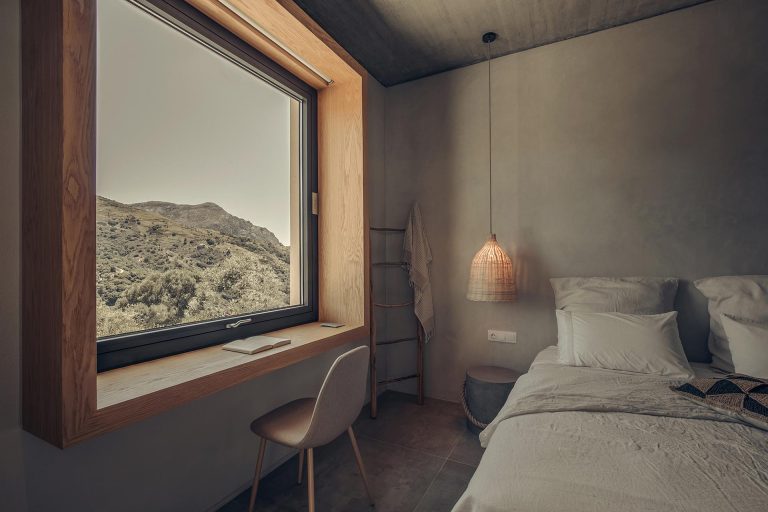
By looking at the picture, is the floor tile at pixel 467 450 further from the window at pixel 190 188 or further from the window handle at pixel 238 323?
the window handle at pixel 238 323

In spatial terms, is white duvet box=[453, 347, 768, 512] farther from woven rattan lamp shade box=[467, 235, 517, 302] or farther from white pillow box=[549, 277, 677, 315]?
woven rattan lamp shade box=[467, 235, 517, 302]

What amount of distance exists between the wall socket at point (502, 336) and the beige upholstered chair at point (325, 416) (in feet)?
4.90

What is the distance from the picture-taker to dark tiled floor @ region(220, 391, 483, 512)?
5.74 ft

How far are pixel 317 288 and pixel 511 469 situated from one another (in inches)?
69.4

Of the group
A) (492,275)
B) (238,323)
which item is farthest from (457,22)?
(238,323)

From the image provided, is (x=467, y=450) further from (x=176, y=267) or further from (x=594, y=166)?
(x=594, y=166)

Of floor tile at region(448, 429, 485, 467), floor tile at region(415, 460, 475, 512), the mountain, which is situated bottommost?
floor tile at region(415, 460, 475, 512)

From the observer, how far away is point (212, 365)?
145cm

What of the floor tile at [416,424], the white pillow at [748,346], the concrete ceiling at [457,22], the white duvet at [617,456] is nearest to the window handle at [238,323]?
the floor tile at [416,424]

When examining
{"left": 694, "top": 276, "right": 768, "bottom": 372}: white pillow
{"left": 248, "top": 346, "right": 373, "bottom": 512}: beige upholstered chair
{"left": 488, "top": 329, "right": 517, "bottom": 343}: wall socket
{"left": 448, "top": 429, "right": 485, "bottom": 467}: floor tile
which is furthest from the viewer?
{"left": 488, "top": 329, "right": 517, "bottom": 343}: wall socket

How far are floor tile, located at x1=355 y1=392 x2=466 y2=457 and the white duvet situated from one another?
2.68 ft

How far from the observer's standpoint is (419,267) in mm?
2939

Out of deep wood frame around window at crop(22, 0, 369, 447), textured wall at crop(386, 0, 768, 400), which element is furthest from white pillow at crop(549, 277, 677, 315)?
deep wood frame around window at crop(22, 0, 369, 447)

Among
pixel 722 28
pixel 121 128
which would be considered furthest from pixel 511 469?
pixel 722 28
